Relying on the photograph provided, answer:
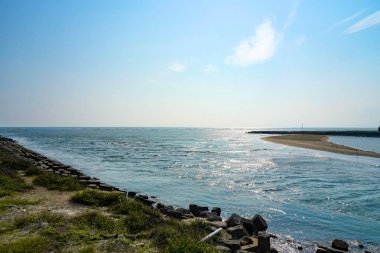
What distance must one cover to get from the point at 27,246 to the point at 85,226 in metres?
1.84

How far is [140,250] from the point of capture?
22.6ft

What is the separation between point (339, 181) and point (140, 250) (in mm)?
18700

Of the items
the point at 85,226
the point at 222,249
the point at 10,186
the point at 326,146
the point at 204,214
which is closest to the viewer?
the point at 222,249

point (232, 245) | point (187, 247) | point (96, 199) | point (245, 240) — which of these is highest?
point (187, 247)

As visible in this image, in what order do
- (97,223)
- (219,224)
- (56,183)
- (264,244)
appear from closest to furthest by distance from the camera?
(264,244), (97,223), (219,224), (56,183)

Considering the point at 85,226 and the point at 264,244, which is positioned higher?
the point at 85,226

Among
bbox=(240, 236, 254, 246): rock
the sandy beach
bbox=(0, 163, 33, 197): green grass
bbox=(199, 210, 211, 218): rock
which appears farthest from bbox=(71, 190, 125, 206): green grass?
the sandy beach

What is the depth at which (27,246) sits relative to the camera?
260 inches

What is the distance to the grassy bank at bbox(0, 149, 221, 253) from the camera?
22.5 feet

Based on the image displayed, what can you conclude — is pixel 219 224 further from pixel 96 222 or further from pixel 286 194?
pixel 286 194

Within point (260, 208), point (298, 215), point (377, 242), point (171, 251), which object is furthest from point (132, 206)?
point (377, 242)

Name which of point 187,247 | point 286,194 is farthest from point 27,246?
point 286,194

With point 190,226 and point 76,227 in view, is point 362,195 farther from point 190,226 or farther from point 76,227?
point 76,227

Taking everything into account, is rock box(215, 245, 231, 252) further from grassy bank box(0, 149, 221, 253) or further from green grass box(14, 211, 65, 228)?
green grass box(14, 211, 65, 228)
